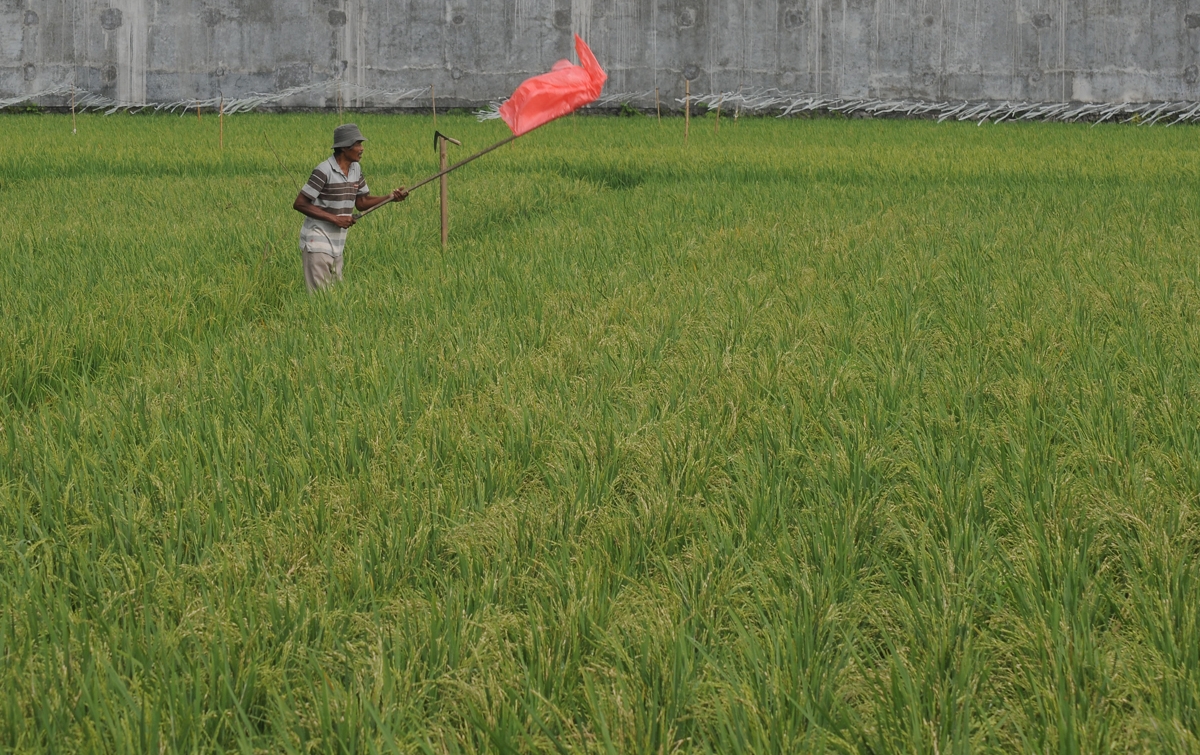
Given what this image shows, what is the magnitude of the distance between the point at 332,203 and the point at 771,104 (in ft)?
54.5

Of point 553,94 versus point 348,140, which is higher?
point 553,94

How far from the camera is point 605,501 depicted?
248cm

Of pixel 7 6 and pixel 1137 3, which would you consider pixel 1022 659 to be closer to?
pixel 1137 3

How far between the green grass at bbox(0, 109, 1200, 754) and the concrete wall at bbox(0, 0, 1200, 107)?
52.0ft

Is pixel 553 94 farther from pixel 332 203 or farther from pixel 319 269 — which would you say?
pixel 319 269

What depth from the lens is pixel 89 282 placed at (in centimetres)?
518

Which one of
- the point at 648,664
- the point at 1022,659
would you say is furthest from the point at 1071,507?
the point at 648,664

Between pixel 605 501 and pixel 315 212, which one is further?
pixel 315 212

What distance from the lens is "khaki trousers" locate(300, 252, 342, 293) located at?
5.34 m

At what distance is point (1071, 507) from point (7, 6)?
906 inches

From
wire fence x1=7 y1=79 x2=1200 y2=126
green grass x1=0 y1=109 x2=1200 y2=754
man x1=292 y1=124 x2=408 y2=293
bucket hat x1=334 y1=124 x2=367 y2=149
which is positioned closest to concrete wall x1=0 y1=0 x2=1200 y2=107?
wire fence x1=7 y1=79 x2=1200 y2=126

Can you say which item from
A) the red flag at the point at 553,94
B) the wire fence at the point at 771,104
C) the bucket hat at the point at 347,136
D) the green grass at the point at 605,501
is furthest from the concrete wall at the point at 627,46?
the bucket hat at the point at 347,136

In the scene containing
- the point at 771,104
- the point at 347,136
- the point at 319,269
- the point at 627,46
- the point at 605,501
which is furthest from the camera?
the point at 627,46

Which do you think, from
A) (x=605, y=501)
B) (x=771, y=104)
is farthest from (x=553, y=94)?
(x=771, y=104)
